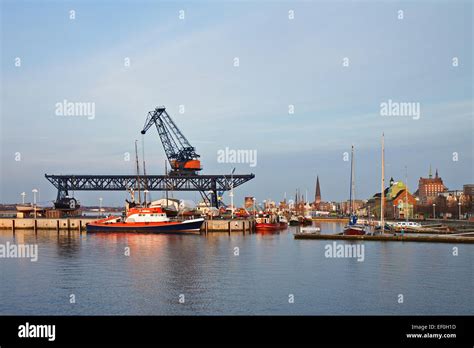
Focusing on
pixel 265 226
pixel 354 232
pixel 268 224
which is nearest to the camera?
pixel 354 232

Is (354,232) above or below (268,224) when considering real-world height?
above

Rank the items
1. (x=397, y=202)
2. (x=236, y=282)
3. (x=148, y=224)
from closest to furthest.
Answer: (x=236, y=282) → (x=148, y=224) → (x=397, y=202)

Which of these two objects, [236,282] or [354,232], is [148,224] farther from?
[236,282]

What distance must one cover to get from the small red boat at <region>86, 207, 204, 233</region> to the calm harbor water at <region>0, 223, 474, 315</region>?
2906 centimetres

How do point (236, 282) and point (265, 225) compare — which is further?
point (265, 225)

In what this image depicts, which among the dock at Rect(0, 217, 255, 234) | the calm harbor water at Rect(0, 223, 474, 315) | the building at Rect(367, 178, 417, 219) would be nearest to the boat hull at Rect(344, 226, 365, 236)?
the calm harbor water at Rect(0, 223, 474, 315)

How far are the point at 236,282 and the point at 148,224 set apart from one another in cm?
5003

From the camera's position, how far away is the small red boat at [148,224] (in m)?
81.9

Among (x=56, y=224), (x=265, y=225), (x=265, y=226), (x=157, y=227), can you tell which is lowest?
(x=265, y=226)

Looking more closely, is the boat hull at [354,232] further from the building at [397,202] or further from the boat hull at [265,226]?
the building at [397,202]

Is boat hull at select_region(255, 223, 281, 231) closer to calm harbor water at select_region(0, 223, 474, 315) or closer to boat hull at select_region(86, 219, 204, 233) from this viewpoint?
boat hull at select_region(86, 219, 204, 233)

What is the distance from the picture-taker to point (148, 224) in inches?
3226

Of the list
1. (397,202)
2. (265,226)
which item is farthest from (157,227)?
(397,202)
